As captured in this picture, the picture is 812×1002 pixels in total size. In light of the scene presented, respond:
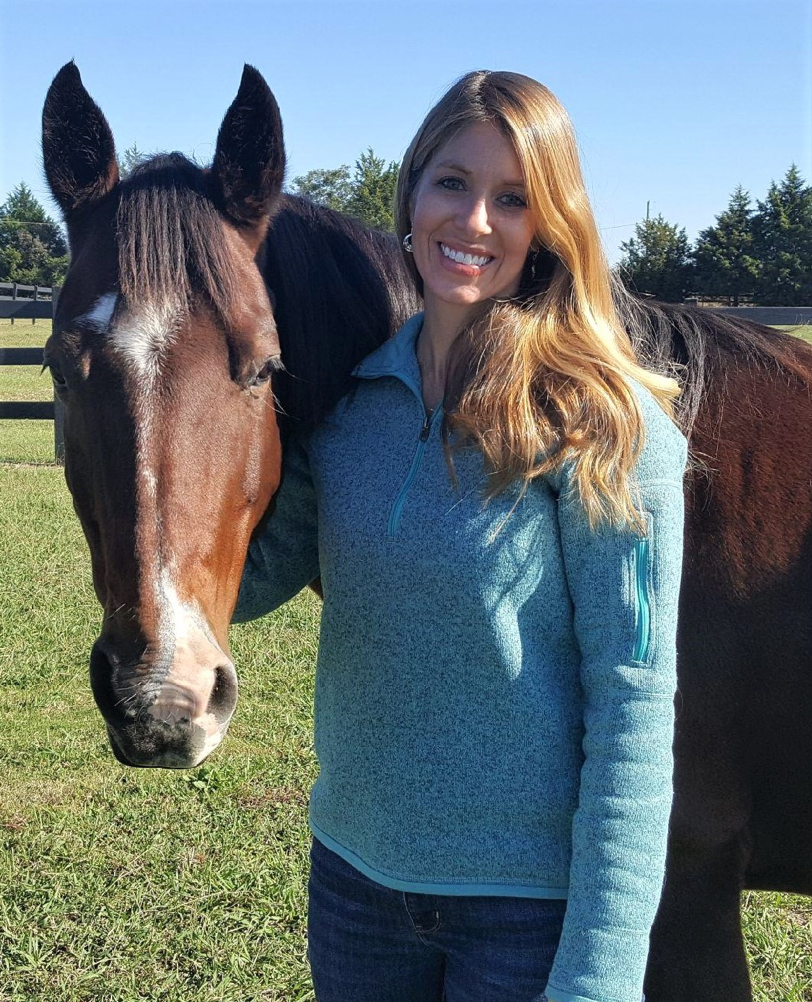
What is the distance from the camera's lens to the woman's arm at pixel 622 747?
1.29m

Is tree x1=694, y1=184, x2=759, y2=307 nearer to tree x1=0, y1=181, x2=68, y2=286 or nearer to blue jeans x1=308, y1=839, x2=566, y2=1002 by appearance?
tree x1=0, y1=181, x2=68, y2=286

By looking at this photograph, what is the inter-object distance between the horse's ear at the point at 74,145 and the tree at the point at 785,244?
121 ft

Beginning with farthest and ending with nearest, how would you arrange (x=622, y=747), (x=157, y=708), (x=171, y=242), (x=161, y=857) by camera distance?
(x=161, y=857)
(x=171, y=242)
(x=157, y=708)
(x=622, y=747)

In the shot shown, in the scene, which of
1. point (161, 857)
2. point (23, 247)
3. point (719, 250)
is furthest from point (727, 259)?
point (161, 857)

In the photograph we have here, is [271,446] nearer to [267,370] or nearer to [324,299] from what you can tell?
[267,370]

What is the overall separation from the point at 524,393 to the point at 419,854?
2.52ft

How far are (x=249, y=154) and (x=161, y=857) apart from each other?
2.74 metres

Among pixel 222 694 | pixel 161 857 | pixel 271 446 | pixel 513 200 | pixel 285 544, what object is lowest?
pixel 161 857

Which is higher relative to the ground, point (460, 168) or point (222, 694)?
point (460, 168)


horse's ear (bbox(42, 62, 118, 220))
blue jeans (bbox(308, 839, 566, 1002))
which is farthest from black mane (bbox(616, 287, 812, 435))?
horse's ear (bbox(42, 62, 118, 220))

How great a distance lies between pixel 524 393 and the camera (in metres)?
1.45

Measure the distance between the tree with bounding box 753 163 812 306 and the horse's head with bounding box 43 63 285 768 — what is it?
36.9m

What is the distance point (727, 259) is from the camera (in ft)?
132

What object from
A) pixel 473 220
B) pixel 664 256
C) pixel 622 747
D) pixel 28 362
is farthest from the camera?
pixel 664 256
